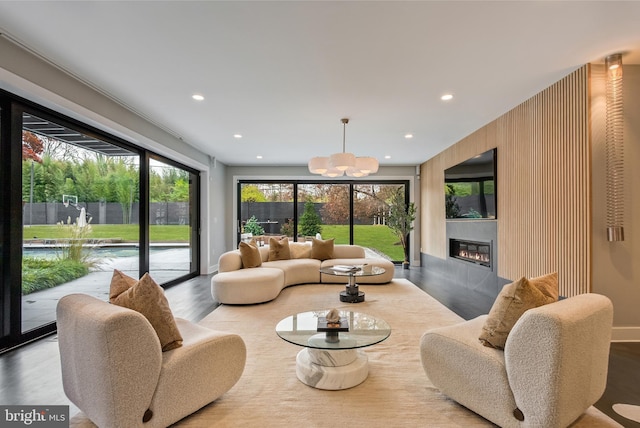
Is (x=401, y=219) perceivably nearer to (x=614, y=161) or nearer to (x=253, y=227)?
(x=253, y=227)

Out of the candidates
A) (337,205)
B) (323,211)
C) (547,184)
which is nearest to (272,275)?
(547,184)

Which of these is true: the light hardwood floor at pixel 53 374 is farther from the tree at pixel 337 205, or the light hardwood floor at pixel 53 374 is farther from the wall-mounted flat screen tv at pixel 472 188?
the tree at pixel 337 205

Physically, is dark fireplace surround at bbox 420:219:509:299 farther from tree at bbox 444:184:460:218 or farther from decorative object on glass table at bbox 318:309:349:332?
decorative object on glass table at bbox 318:309:349:332

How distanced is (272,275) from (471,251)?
361cm

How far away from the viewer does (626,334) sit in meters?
2.91

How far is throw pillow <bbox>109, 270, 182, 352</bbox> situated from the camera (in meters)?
1.72

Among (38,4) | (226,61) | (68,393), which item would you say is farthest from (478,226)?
(38,4)

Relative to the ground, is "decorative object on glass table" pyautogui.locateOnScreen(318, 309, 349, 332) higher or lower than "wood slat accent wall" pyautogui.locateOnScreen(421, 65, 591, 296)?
lower

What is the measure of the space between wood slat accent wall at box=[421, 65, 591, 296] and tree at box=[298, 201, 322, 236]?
4392 millimetres

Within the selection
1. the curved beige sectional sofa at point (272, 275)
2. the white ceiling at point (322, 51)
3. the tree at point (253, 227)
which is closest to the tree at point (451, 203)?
the curved beige sectional sofa at point (272, 275)

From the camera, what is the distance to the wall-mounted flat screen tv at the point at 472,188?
4.61m

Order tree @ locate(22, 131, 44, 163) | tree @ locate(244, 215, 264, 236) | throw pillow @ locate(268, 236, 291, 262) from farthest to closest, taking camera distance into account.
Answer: tree @ locate(244, 215, 264, 236), throw pillow @ locate(268, 236, 291, 262), tree @ locate(22, 131, 44, 163)

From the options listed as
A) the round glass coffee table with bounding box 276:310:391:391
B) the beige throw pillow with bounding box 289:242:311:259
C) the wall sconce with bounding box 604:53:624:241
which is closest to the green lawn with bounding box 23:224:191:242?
the beige throw pillow with bounding box 289:242:311:259

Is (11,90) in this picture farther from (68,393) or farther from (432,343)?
(432,343)
